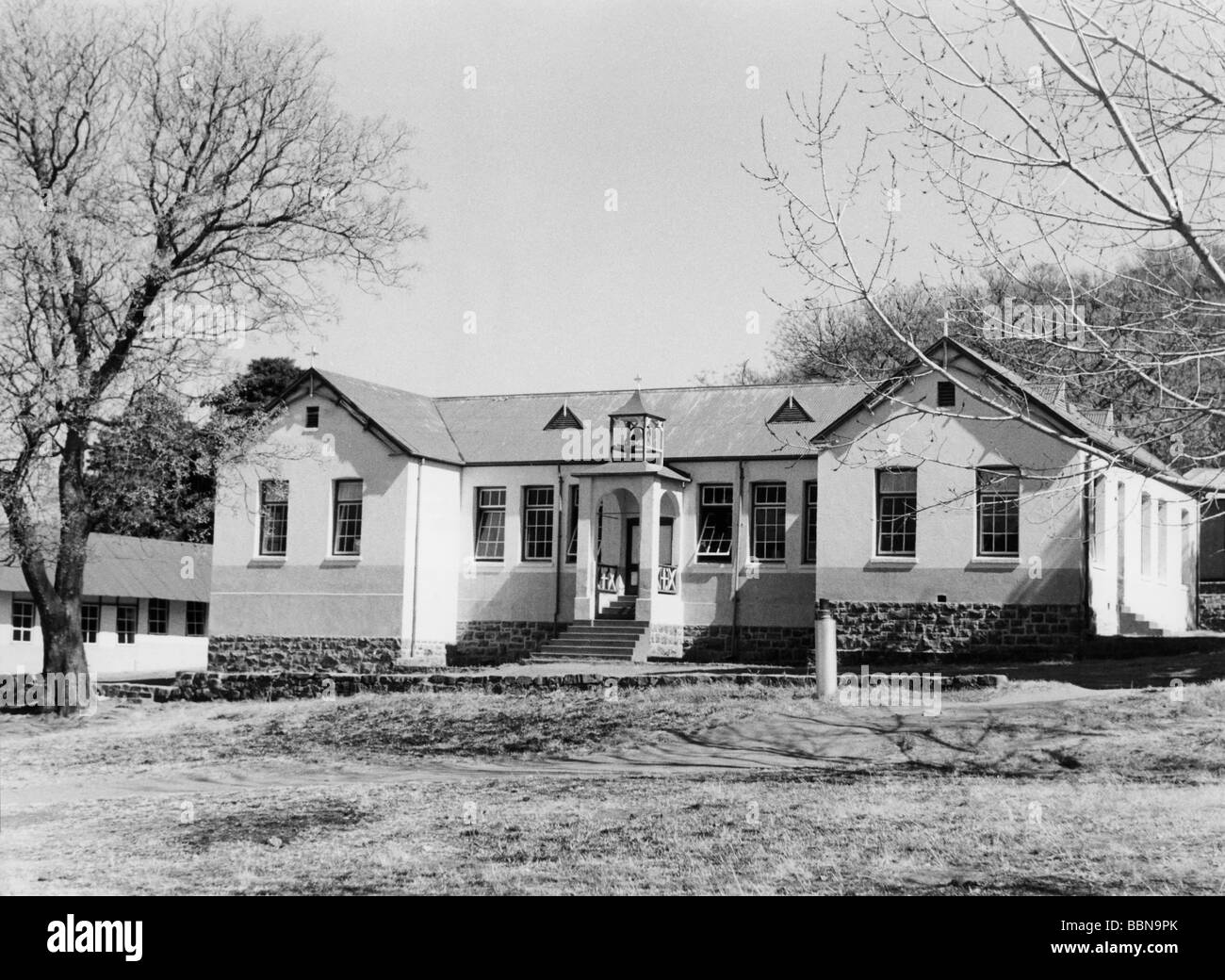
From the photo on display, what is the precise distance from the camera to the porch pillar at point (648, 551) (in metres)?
32.4

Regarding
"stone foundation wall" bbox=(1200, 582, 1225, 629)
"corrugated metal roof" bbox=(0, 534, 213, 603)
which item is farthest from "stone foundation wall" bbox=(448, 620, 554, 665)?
"stone foundation wall" bbox=(1200, 582, 1225, 629)

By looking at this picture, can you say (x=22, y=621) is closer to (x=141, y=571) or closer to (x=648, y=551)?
(x=141, y=571)

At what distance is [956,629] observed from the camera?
2955cm

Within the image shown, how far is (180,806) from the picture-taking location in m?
15.9

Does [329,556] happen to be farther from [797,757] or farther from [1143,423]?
[1143,423]

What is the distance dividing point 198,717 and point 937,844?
17500 millimetres

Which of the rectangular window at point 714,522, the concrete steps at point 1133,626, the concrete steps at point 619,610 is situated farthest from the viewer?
the rectangular window at point 714,522

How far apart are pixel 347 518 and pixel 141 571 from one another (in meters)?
15.8

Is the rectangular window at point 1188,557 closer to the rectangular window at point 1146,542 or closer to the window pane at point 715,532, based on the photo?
the rectangular window at point 1146,542

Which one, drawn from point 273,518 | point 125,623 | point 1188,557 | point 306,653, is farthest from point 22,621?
point 1188,557

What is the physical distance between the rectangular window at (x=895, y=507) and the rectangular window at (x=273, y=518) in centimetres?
1424

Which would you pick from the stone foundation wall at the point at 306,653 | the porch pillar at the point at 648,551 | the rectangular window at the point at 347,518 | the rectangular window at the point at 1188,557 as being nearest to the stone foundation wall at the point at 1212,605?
the rectangular window at the point at 1188,557

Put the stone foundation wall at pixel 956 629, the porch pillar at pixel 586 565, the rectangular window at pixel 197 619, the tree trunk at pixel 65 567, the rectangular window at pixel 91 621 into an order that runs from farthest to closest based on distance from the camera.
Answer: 1. the rectangular window at pixel 197 619
2. the rectangular window at pixel 91 621
3. the porch pillar at pixel 586 565
4. the stone foundation wall at pixel 956 629
5. the tree trunk at pixel 65 567
